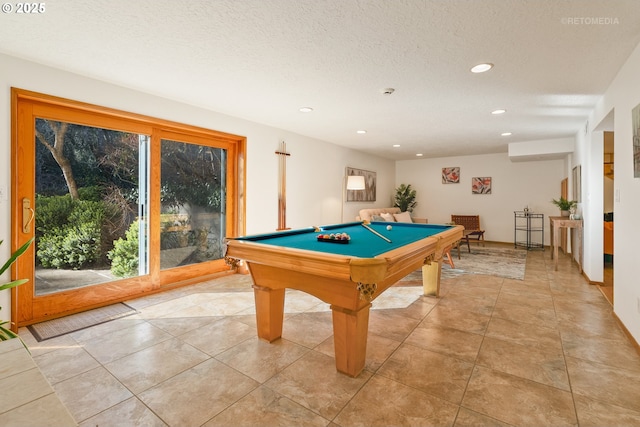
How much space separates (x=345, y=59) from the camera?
254cm

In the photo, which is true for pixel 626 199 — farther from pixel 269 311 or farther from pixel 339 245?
pixel 269 311

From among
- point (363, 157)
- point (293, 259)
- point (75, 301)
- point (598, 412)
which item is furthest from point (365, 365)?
point (363, 157)

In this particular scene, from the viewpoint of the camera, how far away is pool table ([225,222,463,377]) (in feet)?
5.37

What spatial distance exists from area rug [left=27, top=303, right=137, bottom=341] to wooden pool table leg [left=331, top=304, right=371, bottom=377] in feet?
7.48

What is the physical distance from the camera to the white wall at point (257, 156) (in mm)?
2518

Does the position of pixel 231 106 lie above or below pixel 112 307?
above

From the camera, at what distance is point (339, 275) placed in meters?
1.65

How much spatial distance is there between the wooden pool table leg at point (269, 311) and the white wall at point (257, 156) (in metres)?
2.19

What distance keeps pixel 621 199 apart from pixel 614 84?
116 cm

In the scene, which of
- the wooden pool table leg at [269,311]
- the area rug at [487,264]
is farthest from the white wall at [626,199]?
the wooden pool table leg at [269,311]

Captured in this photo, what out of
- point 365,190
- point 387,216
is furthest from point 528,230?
point 365,190

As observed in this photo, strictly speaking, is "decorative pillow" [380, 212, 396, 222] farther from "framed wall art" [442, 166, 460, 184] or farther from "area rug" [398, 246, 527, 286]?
"framed wall art" [442, 166, 460, 184]

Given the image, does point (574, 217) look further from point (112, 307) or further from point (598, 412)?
point (112, 307)

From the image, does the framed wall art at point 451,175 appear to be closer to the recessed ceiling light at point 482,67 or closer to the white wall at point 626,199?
the white wall at point 626,199
